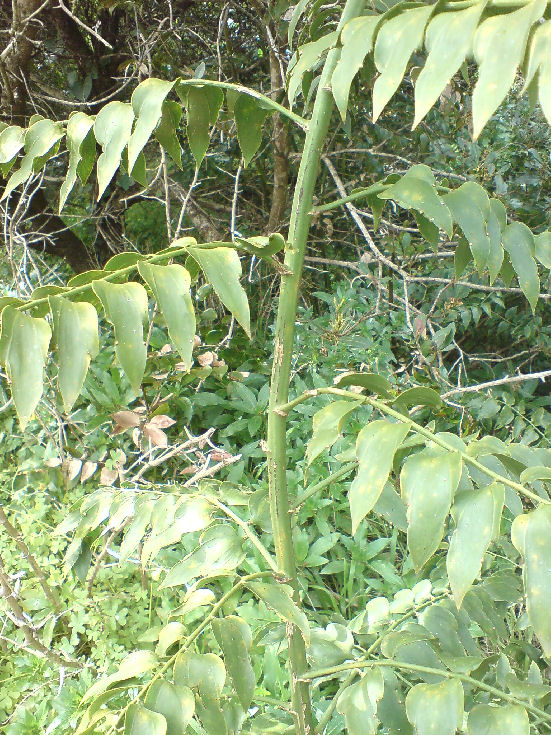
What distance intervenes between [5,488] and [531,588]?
204cm

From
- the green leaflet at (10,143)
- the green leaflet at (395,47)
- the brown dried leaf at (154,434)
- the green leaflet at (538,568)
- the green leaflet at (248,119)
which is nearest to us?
the green leaflet at (538,568)

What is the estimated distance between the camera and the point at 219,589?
1.87m

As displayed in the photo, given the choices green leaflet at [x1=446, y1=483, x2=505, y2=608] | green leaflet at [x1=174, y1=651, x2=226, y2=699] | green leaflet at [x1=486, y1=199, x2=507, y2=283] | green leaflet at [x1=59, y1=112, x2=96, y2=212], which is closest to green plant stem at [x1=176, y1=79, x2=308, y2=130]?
green leaflet at [x1=59, y1=112, x2=96, y2=212]

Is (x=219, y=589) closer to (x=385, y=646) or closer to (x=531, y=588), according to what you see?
(x=385, y=646)

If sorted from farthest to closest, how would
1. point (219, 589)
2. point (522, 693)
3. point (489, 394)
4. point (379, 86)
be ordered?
point (489, 394)
point (219, 589)
point (522, 693)
point (379, 86)

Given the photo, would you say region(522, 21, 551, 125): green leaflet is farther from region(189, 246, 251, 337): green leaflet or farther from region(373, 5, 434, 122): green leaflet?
region(189, 246, 251, 337): green leaflet

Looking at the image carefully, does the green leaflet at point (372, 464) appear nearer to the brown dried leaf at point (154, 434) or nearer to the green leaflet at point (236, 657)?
the green leaflet at point (236, 657)

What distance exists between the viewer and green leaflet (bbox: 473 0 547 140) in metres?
0.50

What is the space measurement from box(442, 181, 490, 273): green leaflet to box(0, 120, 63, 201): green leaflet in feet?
1.62

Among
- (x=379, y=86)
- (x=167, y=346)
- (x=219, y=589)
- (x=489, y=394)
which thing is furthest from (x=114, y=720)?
(x=489, y=394)

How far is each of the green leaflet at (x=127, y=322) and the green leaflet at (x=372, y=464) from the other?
0.69 ft

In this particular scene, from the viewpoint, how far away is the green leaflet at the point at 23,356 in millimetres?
538

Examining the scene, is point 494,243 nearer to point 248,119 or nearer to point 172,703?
point 248,119

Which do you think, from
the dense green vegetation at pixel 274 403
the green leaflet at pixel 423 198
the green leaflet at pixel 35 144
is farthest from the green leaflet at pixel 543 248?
the green leaflet at pixel 35 144
